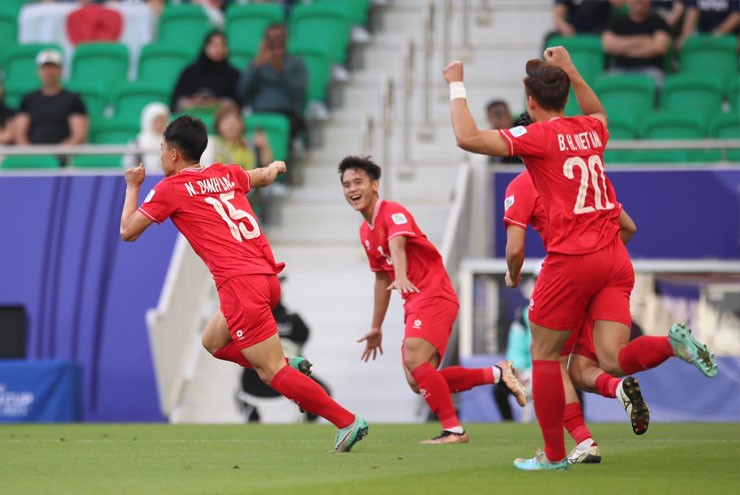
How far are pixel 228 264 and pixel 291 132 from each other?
8248 mm

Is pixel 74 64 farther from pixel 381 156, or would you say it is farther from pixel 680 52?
pixel 680 52

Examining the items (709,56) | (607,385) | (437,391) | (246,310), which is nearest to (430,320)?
(437,391)

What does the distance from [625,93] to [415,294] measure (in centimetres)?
683

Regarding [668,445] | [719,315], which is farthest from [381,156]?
[668,445]

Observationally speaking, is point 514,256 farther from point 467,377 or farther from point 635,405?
point 467,377

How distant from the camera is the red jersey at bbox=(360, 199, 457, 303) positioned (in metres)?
9.42

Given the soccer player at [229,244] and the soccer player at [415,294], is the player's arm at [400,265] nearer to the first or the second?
the soccer player at [415,294]

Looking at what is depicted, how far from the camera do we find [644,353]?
23.2 ft

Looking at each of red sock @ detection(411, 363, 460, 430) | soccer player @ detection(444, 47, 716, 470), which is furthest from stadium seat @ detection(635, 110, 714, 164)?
soccer player @ detection(444, 47, 716, 470)

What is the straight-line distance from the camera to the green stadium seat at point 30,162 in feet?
51.9

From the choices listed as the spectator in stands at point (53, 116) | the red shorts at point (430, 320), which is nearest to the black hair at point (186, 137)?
→ the red shorts at point (430, 320)

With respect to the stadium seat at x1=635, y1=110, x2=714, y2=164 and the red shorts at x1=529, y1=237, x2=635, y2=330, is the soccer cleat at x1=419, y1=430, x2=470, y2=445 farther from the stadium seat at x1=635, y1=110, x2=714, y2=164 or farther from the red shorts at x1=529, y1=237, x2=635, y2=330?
the stadium seat at x1=635, y1=110, x2=714, y2=164

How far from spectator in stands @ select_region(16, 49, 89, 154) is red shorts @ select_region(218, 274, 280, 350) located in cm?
820

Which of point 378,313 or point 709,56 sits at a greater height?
point 709,56
